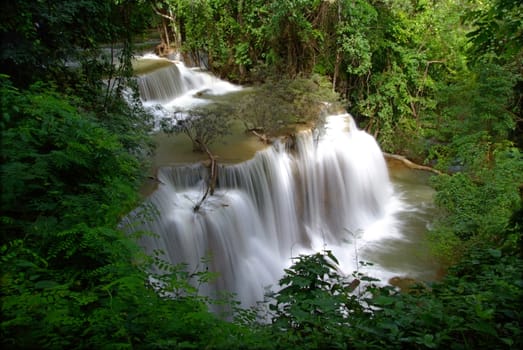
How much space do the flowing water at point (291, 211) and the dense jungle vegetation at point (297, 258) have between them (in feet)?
3.01

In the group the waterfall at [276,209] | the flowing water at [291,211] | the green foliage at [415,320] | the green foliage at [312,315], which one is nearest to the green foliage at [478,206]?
the flowing water at [291,211]

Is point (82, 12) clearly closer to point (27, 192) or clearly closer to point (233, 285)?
point (27, 192)

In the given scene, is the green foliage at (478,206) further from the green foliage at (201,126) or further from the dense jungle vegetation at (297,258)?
the green foliage at (201,126)

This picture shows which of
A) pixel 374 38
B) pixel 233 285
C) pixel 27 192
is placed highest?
pixel 374 38

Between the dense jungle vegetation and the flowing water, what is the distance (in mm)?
919

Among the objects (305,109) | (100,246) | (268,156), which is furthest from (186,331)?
(305,109)

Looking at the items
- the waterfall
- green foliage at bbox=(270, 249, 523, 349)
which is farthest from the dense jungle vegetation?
the waterfall

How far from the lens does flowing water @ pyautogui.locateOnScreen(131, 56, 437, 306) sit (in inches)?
255

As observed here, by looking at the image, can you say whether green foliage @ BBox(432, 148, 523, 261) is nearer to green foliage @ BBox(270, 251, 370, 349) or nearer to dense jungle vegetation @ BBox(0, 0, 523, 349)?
dense jungle vegetation @ BBox(0, 0, 523, 349)

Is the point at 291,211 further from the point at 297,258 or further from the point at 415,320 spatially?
the point at 415,320

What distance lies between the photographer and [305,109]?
9.77 metres

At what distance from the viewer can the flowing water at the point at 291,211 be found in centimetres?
648

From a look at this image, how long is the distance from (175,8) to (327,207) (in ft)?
28.2

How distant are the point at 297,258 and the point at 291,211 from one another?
484 centimetres
